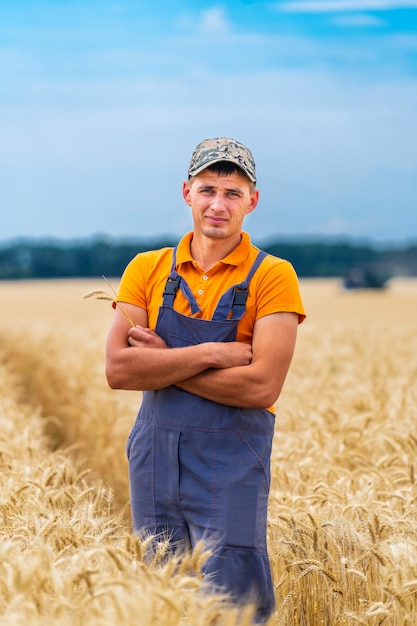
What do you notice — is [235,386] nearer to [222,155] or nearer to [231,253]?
[231,253]

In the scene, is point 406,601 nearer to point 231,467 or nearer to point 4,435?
point 231,467

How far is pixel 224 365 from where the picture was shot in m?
3.80

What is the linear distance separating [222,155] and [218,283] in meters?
0.55

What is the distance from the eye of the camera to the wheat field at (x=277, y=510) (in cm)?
289

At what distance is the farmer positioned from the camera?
384 cm

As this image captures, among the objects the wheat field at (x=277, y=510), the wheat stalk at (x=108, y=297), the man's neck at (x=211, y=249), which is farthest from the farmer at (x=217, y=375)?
the wheat field at (x=277, y=510)

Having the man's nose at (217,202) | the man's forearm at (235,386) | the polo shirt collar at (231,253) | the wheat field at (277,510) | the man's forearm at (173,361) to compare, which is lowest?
the wheat field at (277,510)

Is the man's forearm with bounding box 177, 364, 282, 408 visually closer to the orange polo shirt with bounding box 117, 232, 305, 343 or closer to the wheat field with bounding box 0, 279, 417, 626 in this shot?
the orange polo shirt with bounding box 117, 232, 305, 343

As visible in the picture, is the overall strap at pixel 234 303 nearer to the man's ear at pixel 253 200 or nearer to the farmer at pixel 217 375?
the farmer at pixel 217 375

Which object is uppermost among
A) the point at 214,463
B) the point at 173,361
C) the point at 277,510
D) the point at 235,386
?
the point at 173,361

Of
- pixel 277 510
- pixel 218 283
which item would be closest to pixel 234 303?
pixel 218 283

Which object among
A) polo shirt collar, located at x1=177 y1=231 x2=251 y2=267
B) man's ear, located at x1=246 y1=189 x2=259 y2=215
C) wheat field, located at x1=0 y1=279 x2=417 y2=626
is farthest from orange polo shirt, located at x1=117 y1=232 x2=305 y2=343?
wheat field, located at x1=0 y1=279 x2=417 y2=626

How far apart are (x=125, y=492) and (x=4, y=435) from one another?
6.26 feet

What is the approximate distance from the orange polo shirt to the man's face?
0.47 ft
